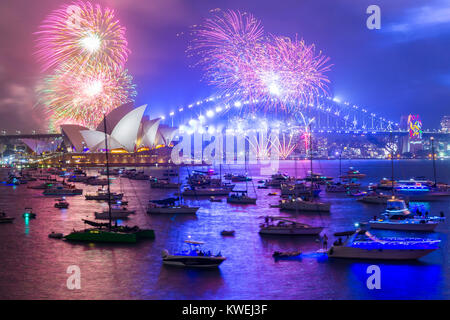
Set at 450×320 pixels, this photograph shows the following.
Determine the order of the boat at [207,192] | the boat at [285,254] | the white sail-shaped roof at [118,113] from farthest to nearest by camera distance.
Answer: the white sail-shaped roof at [118,113], the boat at [207,192], the boat at [285,254]

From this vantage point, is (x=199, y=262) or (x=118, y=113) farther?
(x=118, y=113)

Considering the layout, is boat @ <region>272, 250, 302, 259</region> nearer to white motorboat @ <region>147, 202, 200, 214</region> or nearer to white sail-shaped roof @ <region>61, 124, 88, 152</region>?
white motorboat @ <region>147, 202, 200, 214</region>

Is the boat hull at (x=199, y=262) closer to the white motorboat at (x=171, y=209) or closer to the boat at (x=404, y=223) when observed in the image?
the boat at (x=404, y=223)

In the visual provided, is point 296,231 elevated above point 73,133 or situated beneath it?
situated beneath

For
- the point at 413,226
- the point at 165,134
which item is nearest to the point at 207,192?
the point at 413,226

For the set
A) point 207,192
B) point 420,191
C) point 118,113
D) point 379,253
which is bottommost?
point 379,253

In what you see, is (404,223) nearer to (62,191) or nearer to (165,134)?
(62,191)

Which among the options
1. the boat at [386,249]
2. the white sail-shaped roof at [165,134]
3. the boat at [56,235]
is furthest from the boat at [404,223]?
the white sail-shaped roof at [165,134]

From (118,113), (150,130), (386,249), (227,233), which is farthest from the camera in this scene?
(150,130)

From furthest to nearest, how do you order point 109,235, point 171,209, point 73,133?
point 73,133 < point 171,209 < point 109,235
